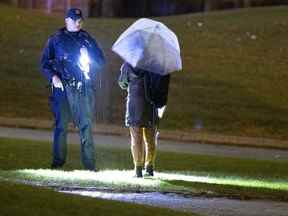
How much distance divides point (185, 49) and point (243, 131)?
7157 mm

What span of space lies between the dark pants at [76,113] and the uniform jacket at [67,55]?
0.18 metres

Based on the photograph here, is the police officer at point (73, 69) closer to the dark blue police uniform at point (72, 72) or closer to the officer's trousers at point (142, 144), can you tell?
the dark blue police uniform at point (72, 72)

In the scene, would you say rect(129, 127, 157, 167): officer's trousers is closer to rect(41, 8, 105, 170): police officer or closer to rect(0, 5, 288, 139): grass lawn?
rect(41, 8, 105, 170): police officer

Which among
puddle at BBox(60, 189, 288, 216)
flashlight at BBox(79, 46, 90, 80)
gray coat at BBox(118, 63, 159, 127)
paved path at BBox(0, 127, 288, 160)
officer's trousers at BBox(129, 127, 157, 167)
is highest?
flashlight at BBox(79, 46, 90, 80)

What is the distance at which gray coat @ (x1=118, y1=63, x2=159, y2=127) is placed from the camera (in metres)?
12.3

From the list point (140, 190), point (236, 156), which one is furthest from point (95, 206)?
point (236, 156)

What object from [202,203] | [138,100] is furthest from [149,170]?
[202,203]

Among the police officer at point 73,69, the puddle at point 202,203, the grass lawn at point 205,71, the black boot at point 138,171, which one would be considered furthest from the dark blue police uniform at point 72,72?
the grass lawn at point 205,71

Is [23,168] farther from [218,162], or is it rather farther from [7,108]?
[7,108]

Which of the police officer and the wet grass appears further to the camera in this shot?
the police officer

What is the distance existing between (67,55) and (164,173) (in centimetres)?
201

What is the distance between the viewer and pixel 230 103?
2447 cm

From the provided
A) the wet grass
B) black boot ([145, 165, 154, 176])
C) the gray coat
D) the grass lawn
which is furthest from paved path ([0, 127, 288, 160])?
the gray coat

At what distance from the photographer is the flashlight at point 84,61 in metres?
12.5
